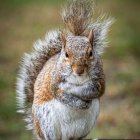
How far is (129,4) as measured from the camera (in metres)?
14.7

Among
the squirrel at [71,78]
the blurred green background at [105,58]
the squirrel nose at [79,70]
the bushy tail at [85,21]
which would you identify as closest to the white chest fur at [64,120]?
the squirrel at [71,78]

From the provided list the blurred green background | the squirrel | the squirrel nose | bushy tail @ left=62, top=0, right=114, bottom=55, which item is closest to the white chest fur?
the squirrel

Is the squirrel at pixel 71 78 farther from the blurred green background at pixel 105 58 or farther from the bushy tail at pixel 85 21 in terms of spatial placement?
the blurred green background at pixel 105 58

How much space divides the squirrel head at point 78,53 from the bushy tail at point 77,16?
1.36 ft

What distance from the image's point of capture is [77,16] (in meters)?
5.99

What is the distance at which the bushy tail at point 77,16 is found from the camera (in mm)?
5918

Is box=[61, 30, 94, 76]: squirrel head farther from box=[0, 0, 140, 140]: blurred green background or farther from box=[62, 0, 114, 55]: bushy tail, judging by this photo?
box=[0, 0, 140, 140]: blurred green background

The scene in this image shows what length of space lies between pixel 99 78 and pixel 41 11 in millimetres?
8343

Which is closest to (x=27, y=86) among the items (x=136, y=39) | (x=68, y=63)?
(x=68, y=63)

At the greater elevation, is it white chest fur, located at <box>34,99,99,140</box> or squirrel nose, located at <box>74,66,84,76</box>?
squirrel nose, located at <box>74,66,84,76</box>

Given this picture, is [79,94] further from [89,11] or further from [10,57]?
[10,57]

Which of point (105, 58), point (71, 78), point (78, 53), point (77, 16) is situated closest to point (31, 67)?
point (77, 16)

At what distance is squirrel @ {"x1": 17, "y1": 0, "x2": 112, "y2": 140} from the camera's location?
17.7 ft

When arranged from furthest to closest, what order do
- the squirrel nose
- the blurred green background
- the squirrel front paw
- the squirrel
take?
the blurred green background
the squirrel front paw
the squirrel
the squirrel nose
